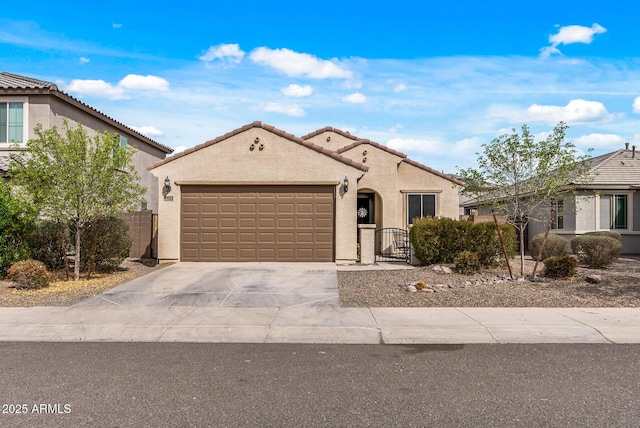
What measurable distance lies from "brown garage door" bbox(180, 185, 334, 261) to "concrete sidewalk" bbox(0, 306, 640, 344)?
6.26 metres

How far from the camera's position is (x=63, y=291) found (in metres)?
10.9

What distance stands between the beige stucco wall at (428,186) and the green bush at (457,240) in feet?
16.7

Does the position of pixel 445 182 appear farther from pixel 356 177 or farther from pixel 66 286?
pixel 66 286

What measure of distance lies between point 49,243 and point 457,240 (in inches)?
460

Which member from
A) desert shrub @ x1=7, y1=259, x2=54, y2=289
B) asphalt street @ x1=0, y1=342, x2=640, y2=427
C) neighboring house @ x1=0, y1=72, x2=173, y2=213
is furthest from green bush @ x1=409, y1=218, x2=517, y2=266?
desert shrub @ x1=7, y1=259, x2=54, y2=289

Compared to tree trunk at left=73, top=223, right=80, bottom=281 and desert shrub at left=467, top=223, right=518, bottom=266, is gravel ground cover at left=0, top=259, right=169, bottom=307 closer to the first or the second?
tree trunk at left=73, top=223, right=80, bottom=281

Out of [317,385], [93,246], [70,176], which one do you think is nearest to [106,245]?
[93,246]

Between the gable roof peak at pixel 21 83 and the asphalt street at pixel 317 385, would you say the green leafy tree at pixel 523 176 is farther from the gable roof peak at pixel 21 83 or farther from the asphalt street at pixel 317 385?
the gable roof peak at pixel 21 83

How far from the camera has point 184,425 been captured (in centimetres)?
412

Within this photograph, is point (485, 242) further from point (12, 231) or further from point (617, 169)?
point (12, 231)

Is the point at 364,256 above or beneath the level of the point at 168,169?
beneath

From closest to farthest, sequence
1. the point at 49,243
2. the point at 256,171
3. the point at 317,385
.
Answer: the point at 317,385 < the point at 49,243 < the point at 256,171

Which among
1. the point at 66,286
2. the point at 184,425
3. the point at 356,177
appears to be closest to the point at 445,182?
the point at 356,177

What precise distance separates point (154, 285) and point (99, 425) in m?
7.74
